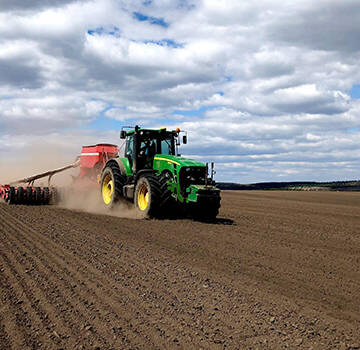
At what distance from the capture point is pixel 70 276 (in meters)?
6.20

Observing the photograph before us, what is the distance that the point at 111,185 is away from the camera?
1534cm

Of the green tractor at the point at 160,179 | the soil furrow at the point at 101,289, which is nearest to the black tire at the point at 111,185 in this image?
the green tractor at the point at 160,179

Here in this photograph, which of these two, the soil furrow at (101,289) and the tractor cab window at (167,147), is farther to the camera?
the tractor cab window at (167,147)

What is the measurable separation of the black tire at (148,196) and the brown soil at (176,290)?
217 centimetres

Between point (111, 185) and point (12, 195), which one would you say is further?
point (12, 195)

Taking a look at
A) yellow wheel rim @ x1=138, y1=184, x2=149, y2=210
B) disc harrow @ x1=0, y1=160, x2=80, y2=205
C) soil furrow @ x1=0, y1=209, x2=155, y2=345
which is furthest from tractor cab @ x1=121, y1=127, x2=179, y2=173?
soil furrow @ x1=0, y1=209, x2=155, y2=345

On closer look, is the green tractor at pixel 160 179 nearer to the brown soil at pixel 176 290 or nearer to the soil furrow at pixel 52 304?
the brown soil at pixel 176 290

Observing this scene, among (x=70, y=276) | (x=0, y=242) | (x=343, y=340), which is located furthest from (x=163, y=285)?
(x=0, y=242)

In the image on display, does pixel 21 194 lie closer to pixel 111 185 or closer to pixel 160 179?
pixel 111 185

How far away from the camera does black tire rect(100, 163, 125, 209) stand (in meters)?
14.3

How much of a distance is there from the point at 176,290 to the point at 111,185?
32.9ft

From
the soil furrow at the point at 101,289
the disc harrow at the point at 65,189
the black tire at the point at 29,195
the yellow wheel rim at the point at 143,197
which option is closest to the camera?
the soil furrow at the point at 101,289

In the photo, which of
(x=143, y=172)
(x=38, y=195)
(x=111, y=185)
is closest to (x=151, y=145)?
(x=143, y=172)

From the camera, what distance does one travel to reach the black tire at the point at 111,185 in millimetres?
14305
